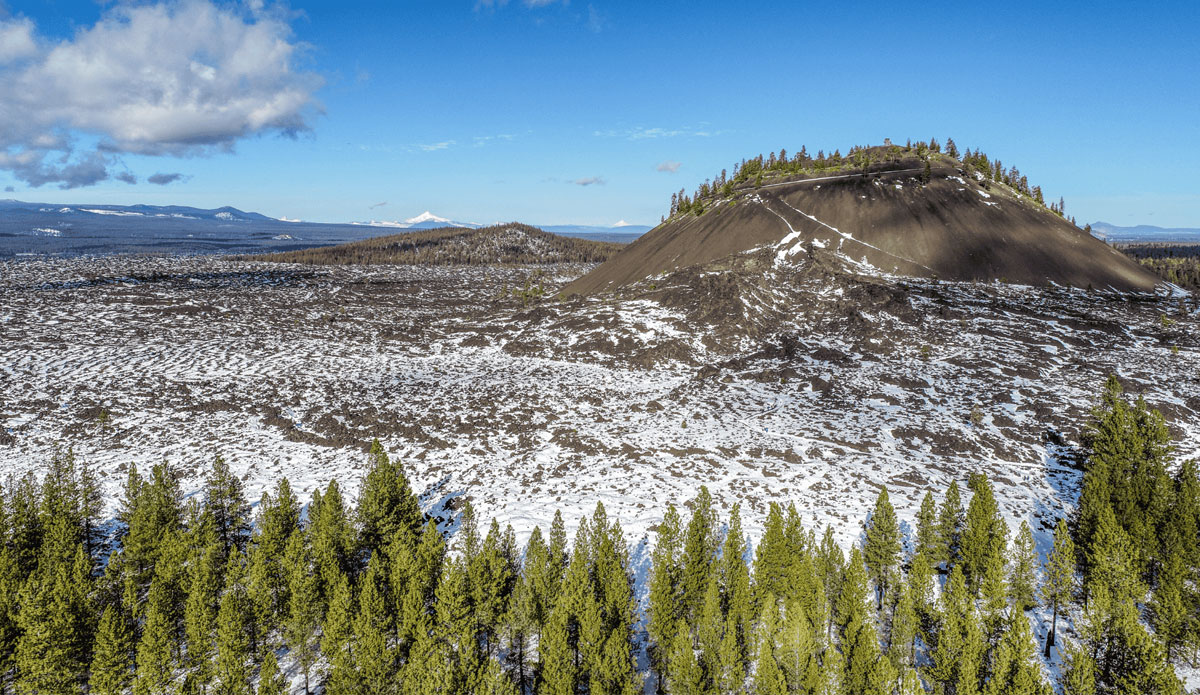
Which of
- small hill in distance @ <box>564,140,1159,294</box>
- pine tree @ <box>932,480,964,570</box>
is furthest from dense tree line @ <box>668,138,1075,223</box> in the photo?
pine tree @ <box>932,480,964,570</box>

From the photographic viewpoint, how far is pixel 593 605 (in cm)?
2000

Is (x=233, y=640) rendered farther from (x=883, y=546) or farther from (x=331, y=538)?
(x=883, y=546)

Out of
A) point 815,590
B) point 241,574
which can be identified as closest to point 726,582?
point 815,590

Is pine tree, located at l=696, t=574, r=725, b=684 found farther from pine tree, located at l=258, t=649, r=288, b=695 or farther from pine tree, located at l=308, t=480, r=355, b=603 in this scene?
pine tree, located at l=308, t=480, r=355, b=603

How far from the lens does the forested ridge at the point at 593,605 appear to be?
18.5 m

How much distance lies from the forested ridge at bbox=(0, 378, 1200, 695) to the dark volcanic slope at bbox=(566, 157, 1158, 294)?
70984mm

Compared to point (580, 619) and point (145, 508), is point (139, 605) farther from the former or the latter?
point (580, 619)

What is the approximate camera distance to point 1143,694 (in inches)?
701

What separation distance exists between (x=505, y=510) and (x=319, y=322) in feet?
206

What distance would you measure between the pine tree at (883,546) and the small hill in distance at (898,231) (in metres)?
68.7

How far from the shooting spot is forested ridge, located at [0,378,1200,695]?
60.6 feet

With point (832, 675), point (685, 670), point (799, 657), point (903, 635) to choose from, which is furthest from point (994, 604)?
point (685, 670)

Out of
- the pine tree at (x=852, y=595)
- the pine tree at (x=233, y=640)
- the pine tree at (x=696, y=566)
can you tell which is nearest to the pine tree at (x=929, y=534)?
the pine tree at (x=852, y=595)

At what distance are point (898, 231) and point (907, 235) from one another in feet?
5.26
